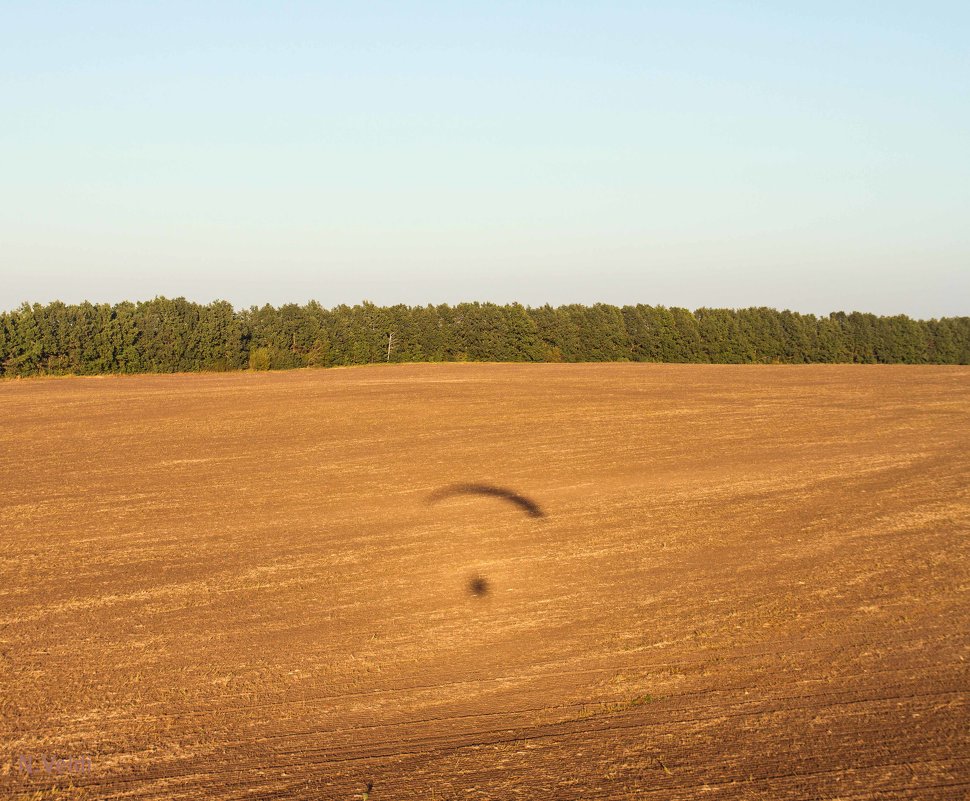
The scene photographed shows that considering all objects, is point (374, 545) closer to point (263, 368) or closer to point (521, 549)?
point (521, 549)

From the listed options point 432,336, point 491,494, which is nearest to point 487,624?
point 491,494

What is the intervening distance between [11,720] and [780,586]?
562 cm

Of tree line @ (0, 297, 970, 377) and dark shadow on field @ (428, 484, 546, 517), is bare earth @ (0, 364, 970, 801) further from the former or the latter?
tree line @ (0, 297, 970, 377)

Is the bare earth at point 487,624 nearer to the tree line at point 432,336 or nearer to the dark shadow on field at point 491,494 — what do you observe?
the dark shadow on field at point 491,494

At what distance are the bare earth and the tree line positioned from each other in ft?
69.3

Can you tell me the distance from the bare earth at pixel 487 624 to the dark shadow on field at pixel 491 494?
0.18m

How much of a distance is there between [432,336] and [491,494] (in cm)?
3080

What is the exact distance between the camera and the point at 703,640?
6.09m

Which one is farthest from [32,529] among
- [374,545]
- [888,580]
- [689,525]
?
[888,580]

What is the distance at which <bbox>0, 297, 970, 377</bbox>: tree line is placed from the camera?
34625 millimetres

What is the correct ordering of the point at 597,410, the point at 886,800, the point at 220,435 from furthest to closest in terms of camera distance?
the point at 597,410
the point at 220,435
the point at 886,800

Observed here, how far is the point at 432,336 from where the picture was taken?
41.8 meters

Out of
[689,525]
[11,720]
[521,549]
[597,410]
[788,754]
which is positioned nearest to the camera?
[788,754]

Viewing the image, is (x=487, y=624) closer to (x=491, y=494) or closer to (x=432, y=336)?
(x=491, y=494)
